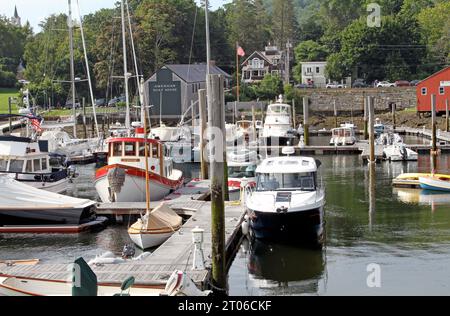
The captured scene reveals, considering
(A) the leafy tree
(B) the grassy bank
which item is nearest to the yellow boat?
(A) the leafy tree

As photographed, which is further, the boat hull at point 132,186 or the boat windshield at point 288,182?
the boat hull at point 132,186

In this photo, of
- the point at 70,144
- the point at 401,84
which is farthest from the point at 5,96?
the point at 401,84

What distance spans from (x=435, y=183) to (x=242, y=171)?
9.43 m

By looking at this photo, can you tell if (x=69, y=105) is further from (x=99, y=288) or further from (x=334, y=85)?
(x=99, y=288)

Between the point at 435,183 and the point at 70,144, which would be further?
the point at 70,144

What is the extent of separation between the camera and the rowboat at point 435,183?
3675 centimetres

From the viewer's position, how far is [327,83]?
347 ft

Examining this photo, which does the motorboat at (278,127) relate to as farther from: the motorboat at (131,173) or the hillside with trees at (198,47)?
the motorboat at (131,173)

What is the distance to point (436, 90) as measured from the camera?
79.8 m

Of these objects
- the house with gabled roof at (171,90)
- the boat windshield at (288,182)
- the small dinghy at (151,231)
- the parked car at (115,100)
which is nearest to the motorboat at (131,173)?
the small dinghy at (151,231)

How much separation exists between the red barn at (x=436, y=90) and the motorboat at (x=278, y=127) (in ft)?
64.1

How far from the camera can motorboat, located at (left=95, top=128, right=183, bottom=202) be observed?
3212 centimetres

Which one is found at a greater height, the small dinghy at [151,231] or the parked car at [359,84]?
the parked car at [359,84]
